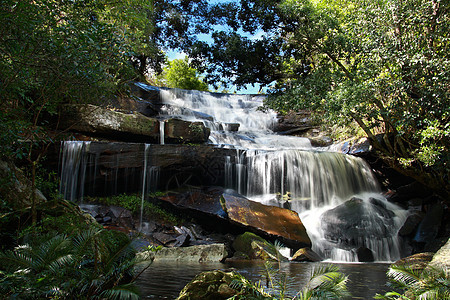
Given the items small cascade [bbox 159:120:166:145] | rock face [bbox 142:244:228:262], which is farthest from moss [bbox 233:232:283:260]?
small cascade [bbox 159:120:166:145]

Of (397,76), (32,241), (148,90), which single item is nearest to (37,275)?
(32,241)

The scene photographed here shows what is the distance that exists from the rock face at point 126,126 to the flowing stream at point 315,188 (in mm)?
503

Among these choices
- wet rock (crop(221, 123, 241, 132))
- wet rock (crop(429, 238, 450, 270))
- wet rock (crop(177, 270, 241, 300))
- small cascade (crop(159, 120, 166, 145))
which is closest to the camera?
wet rock (crop(177, 270, 241, 300))

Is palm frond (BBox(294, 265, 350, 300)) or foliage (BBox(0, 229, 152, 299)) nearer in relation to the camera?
palm frond (BBox(294, 265, 350, 300))

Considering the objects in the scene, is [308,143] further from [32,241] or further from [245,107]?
[32,241]

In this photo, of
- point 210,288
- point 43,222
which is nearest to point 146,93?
point 43,222

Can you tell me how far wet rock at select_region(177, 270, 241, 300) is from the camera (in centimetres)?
366

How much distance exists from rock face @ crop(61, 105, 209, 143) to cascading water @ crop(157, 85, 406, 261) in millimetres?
2572

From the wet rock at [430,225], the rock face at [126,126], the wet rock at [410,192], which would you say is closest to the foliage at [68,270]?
the rock face at [126,126]

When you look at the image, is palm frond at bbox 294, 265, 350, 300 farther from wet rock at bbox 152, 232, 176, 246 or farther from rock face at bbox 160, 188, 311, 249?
wet rock at bbox 152, 232, 176, 246

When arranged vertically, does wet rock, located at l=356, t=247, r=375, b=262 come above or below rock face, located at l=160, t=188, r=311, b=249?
below

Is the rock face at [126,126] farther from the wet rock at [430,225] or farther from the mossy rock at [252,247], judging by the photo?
the wet rock at [430,225]

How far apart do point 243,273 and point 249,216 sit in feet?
12.4

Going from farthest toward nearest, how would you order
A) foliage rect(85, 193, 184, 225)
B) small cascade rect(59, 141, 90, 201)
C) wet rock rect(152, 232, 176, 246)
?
1. foliage rect(85, 193, 184, 225)
2. small cascade rect(59, 141, 90, 201)
3. wet rock rect(152, 232, 176, 246)
